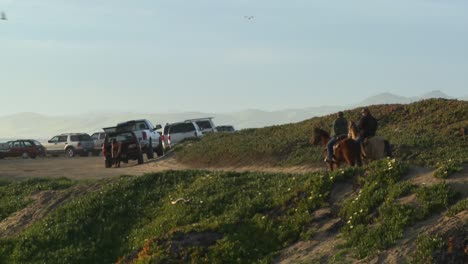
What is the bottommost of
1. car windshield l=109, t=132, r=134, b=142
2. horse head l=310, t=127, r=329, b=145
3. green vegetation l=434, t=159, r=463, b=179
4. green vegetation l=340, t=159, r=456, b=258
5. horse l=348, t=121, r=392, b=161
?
green vegetation l=340, t=159, r=456, b=258

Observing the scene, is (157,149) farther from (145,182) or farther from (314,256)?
(314,256)

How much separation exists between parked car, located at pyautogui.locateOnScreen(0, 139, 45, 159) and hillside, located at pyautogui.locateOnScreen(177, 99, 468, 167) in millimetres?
22723

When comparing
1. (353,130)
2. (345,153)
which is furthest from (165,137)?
(345,153)

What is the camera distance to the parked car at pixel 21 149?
5888 centimetres

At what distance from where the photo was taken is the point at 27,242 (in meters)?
17.0

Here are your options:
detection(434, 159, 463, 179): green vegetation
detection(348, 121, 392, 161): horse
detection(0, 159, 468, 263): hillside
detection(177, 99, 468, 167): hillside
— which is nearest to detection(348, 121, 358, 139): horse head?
detection(348, 121, 392, 161): horse

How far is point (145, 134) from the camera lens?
40188 millimetres

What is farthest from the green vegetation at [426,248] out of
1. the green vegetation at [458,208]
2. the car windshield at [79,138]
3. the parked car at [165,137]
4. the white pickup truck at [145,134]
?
the car windshield at [79,138]

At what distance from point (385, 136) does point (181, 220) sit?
18046 millimetres

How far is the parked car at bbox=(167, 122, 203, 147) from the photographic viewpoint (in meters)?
47.2

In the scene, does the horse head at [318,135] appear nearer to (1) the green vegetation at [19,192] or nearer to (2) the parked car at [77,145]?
(1) the green vegetation at [19,192]

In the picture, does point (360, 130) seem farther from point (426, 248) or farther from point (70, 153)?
point (70, 153)

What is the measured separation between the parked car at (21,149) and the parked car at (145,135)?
67.9 ft

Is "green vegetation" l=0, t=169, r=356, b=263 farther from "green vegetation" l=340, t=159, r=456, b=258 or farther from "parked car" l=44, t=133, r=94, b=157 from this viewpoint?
"parked car" l=44, t=133, r=94, b=157
